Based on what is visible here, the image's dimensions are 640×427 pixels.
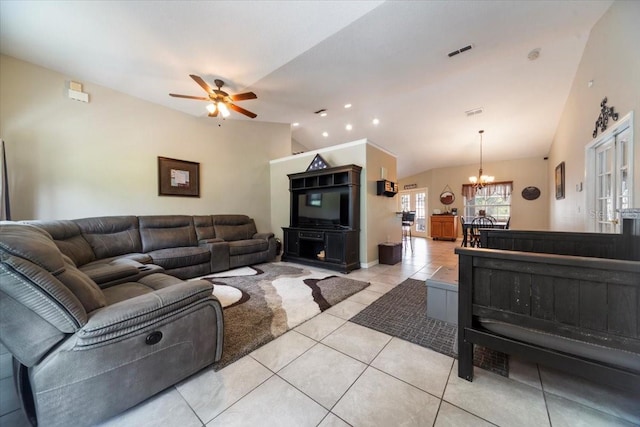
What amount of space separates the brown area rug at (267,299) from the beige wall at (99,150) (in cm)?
196

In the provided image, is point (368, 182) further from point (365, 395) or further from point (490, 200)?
point (490, 200)

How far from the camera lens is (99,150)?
3.52 metres

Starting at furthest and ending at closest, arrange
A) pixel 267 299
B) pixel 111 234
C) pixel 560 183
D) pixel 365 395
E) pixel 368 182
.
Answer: pixel 560 183 < pixel 368 182 < pixel 111 234 < pixel 267 299 < pixel 365 395

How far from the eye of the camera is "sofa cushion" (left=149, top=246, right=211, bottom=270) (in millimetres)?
3178

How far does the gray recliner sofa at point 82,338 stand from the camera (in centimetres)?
95

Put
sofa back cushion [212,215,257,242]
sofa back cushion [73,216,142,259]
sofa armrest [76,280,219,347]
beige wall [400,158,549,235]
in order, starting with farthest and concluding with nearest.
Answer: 1. beige wall [400,158,549,235]
2. sofa back cushion [212,215,257,242]
3. sofa back cushion [73,216,142,259]
4. sofa armrest [76,280,219,347]

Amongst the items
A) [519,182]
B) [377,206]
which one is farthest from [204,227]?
[519,182]

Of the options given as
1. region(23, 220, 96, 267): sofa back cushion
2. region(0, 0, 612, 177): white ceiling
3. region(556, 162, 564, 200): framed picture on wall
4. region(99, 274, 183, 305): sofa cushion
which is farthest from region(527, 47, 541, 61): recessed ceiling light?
region(23, 220, 96, 267): sofa back cushion

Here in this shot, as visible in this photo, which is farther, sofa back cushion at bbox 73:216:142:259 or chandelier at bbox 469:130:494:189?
chandelier at bbox 469:130:494:189

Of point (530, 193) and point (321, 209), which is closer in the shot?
point (321, 209)

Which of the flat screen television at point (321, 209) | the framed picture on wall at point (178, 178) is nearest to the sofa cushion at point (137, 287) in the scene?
the framed picture on wall at point (178, 178)

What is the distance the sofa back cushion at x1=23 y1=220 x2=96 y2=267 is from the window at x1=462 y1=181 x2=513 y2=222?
9.87 metres

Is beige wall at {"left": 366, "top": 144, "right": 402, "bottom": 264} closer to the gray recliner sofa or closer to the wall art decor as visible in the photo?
the gray recliner sofa

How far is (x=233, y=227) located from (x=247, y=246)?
0.78m
